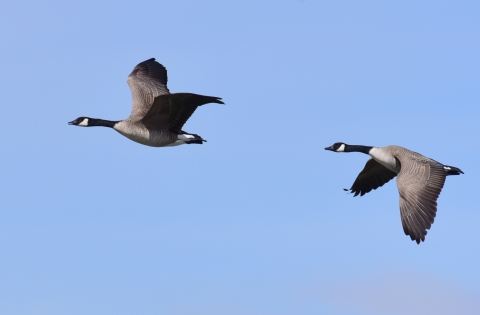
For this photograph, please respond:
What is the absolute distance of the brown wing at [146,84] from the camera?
19.7 metres

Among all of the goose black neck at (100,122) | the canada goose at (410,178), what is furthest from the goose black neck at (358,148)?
the goose black neck at (100,122)

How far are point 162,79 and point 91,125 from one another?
7.56 feet

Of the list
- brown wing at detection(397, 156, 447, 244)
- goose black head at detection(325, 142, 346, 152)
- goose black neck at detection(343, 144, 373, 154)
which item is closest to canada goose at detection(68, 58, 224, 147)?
goose black head at detection(325, 142, 346, 152)

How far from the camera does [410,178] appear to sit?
642 inches

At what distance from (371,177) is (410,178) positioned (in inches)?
127

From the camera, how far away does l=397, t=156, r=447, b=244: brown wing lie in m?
15.3

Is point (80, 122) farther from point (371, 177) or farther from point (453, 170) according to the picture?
point (453, 170)

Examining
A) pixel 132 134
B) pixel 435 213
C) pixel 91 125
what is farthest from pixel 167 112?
pixel 435 213

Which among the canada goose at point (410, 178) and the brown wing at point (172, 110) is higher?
the brown wing at point (172, 110)

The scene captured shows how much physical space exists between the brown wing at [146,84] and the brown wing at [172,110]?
1.07 metres

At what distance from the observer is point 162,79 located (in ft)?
68.1

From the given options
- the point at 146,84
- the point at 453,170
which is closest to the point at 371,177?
the point at 453,170

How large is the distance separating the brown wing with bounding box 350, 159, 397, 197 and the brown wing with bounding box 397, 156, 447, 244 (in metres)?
2.08

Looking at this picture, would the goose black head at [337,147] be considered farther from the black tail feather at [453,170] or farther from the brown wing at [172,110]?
the brown wing at [172,110]
